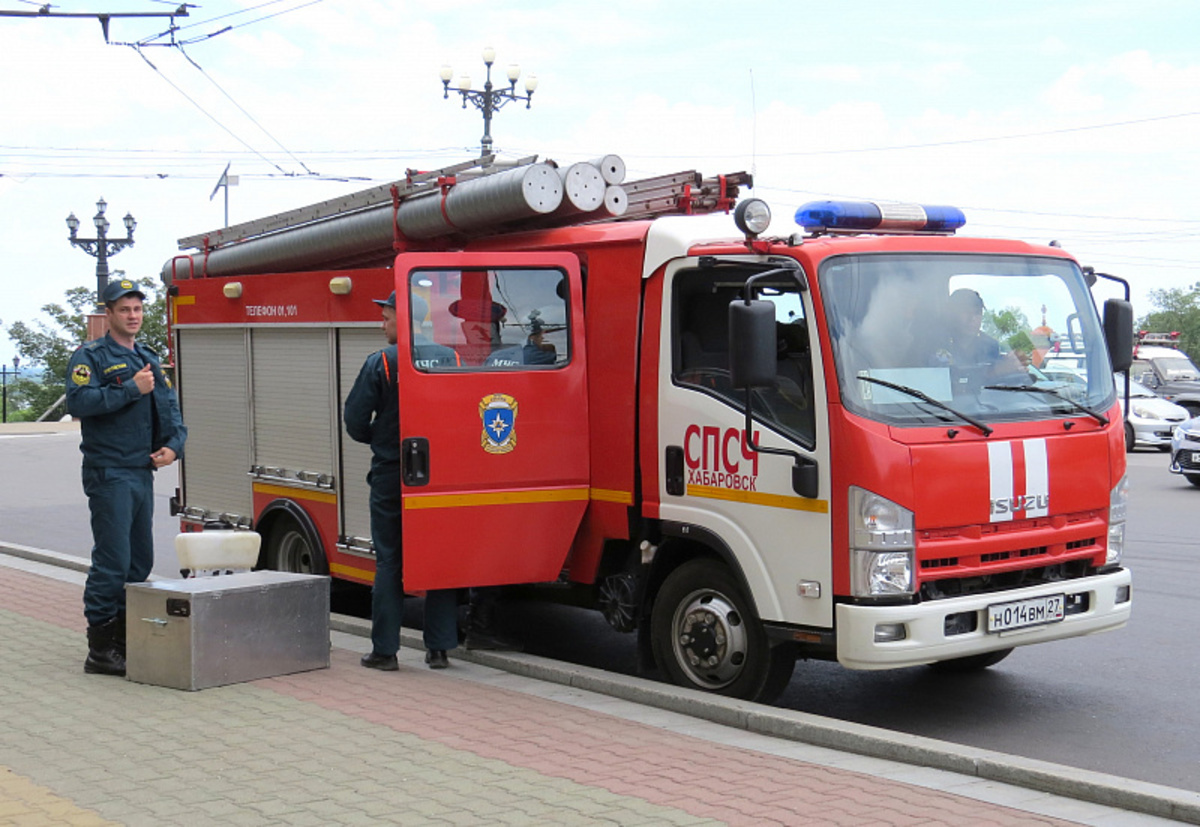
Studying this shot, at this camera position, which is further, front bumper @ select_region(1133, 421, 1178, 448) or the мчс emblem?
front bumper @ select_region(1133, 421, 1178, 448)

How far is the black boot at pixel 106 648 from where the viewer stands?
7586 millimetres

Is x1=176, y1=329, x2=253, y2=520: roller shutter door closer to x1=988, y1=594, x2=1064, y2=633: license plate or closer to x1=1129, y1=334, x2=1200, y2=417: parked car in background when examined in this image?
x1=988, y1=594, x2=1064, y2=633: license plate

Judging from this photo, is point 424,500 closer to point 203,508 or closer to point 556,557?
point 556,557

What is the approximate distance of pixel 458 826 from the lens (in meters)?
4.99

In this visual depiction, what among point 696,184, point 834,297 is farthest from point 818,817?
point 696,184

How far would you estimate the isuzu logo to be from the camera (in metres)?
6.55

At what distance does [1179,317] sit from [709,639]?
Result: 66.8m

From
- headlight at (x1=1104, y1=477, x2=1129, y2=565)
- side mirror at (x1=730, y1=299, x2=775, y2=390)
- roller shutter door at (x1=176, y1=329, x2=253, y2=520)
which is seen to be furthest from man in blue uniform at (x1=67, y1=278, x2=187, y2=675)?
headlight at (x1=1104, y1=477, x2=1129, y2=565)

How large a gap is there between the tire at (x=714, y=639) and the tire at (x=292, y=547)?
2939 mm

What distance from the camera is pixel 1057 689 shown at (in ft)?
25.6

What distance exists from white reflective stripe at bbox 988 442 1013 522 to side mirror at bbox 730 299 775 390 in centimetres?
111

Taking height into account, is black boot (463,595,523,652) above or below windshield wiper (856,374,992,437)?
below

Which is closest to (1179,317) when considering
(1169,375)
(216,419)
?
(1169,375)

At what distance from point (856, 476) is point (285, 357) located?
4.82 meters
